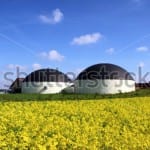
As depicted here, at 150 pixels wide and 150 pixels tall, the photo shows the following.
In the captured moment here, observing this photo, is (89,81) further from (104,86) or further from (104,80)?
(104,86)

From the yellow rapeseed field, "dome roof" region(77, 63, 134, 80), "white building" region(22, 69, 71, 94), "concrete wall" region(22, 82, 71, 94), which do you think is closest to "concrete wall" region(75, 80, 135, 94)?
"dome roof" region(77, 63, 134, 80)

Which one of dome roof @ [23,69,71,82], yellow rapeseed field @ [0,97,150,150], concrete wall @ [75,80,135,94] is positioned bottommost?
yellow rapeseed field @ [0,97,150,150]

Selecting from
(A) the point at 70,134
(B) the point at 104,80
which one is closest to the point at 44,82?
(B) the point at 104,80

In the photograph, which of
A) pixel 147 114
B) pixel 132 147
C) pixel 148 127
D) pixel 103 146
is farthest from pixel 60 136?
pixel 147 114

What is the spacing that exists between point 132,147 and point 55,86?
195 ft

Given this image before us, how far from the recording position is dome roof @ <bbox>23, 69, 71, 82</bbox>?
69.5 metres

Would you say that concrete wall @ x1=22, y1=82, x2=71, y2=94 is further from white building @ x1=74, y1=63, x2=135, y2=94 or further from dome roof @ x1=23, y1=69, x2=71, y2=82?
white building @ x1=74, y1=63, x2=135, y2=94

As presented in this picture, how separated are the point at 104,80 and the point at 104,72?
3.89 ft

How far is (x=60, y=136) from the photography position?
9.77 meters

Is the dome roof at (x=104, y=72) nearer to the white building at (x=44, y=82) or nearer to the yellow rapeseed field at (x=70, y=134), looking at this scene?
the white building at (x=44, y=82)

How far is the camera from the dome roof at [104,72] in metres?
64.9

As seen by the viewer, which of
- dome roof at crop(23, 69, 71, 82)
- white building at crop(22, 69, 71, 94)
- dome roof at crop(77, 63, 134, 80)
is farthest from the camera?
dome roof at crop(23, 69, 71, 82)

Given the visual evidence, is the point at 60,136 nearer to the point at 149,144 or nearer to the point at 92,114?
the point at 149,144

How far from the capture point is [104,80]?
6469cm
